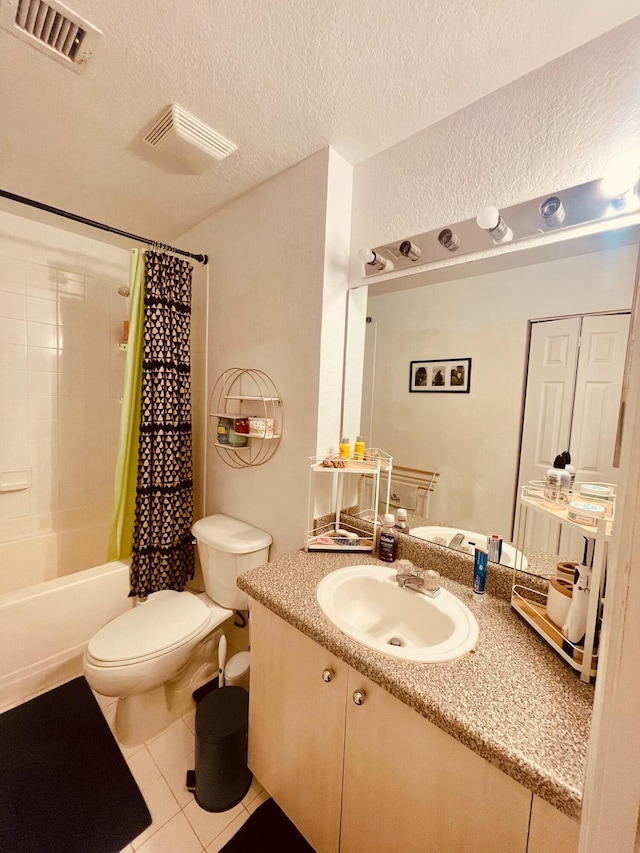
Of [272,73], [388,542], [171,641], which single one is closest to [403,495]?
[388,542]

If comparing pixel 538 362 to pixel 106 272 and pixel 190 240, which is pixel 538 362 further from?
pixel 106 272

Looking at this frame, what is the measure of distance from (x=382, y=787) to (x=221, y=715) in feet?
2.17

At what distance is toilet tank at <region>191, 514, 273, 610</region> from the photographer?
144 cm

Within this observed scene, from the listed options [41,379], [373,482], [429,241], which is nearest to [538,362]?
[429,241]

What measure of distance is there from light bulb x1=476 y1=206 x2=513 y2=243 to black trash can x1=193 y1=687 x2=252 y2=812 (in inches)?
68.2

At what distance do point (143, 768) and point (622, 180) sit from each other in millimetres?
2314

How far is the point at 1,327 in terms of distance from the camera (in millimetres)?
1843

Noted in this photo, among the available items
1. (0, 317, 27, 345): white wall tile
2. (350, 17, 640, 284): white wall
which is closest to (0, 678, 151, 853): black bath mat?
(0, 317, 27, 345): white wall tile

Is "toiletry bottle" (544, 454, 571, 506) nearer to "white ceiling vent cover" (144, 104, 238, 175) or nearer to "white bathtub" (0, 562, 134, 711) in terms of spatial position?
"white ceiling vent cover" (144, 104, 238, 175)

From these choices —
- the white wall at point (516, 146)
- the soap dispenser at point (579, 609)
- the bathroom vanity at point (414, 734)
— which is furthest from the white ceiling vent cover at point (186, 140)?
the soap dispenser at point (579, 609)

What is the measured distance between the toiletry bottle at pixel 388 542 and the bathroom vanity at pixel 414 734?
0.19 meters

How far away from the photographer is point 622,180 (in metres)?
0.79

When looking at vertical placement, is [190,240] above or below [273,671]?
above

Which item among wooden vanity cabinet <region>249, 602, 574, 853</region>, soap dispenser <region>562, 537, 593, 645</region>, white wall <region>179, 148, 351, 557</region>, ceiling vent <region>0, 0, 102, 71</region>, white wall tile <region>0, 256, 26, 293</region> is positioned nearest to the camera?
wooden vanity cabinet <region>249, 602, 574, 853</region>
